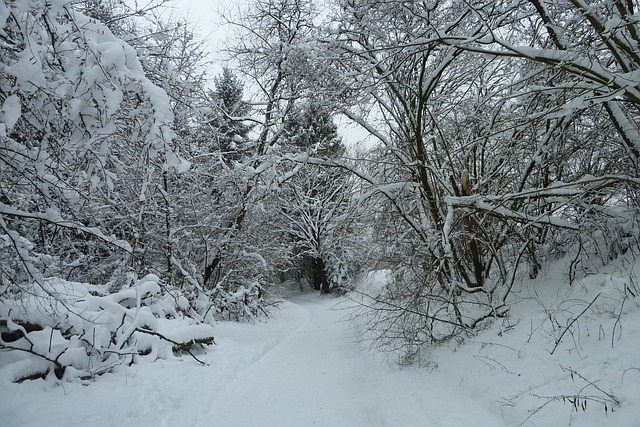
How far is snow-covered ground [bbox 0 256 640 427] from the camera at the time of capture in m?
3.33

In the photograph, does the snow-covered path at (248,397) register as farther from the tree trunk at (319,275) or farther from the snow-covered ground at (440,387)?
the tree trunk at (319,275)

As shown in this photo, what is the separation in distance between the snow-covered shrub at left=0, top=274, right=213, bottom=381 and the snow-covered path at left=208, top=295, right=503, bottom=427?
5.16 feet

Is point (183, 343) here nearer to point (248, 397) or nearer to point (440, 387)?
point (248, 397)

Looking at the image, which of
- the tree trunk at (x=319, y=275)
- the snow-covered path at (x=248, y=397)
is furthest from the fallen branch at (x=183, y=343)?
the tree trunk at (x=319, y=275)

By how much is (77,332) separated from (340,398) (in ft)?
12.3

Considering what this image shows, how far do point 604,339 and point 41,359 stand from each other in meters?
6.26

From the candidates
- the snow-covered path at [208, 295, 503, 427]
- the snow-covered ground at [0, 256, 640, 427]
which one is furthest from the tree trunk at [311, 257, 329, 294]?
the snow-covered ground at [0, 256, 640, 427]

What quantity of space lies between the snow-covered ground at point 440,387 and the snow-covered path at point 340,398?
0.07 feet

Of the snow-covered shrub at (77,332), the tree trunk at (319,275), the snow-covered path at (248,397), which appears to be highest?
the snow-covered shrub at (77,332)

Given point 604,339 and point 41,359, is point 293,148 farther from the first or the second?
point 604,339

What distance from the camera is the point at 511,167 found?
6266 millimetres

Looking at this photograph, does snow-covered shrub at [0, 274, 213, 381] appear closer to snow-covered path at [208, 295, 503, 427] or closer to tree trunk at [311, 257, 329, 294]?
snow-covered path at [208, 295, 503, 427]

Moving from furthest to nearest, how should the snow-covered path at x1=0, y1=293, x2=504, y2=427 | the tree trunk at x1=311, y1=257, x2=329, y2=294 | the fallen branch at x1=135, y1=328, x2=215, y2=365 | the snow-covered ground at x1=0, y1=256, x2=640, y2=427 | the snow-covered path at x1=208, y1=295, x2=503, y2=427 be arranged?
1. the tree trunk at x1=311, y1=257, x2=329, y2=294
2. the fallen branch at x1=135, y1=328, x2=215, y2=365
3. the snow-covered path at x1=208, y1=295, x2=503, y2=427
4. the snow-covered path at x1=0, y1=293, x2=504, y2=427
5. the snow-covered ground at x1=0, y1=256, x2=640, y2=427

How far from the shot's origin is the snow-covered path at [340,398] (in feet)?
13.6
